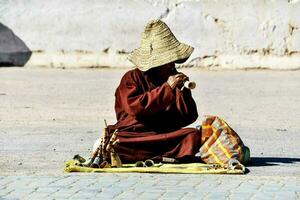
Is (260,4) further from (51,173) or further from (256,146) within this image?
(51,173)

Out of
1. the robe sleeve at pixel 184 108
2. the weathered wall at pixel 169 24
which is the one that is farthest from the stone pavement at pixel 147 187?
the weathered wall at pixel 169 24

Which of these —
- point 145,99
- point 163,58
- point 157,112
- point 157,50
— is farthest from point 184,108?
point 157,50

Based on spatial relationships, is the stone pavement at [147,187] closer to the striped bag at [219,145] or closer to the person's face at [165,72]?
the striped bag at [219,145]

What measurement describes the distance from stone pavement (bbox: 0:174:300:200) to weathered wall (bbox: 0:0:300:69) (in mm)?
10705

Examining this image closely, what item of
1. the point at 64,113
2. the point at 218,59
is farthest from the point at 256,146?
the point at 218,59

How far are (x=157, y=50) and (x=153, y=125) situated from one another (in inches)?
26.5

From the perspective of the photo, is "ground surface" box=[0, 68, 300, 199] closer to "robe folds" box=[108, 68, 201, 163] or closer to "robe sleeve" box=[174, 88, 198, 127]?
"robe folds" box=[108, 68, 201, 163]

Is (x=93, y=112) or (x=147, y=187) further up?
(x=147, y=187)

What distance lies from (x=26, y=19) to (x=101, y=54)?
58.9 inches

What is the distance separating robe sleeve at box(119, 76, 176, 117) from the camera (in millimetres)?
9664

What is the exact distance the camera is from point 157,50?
998 centimetres

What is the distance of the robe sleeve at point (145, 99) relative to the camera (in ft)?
31.7

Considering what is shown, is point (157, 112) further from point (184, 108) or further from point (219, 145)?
point (219, 145)

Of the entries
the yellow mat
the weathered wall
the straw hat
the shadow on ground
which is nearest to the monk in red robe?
the straw hat
